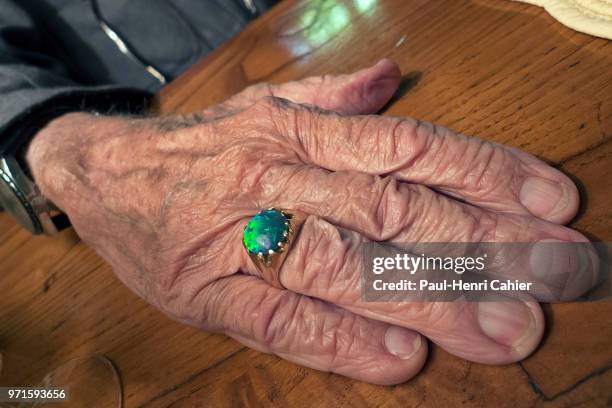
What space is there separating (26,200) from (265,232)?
0.69 metres

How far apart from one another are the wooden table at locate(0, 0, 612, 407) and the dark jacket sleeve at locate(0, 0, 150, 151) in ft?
0.63

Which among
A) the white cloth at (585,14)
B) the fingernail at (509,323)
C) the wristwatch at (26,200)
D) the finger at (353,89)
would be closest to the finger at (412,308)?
the fingernail at (509,323)

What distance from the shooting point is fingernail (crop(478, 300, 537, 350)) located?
500 mm

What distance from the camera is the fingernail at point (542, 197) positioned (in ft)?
1.81

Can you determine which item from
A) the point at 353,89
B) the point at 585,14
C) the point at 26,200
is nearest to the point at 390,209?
the point at 353,89

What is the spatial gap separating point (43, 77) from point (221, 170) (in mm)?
725

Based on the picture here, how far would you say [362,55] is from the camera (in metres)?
0.95

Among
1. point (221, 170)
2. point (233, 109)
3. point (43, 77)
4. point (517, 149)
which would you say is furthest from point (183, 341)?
point (43, 77)

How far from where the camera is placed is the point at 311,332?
0.59 m

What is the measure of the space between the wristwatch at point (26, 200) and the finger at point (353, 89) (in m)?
0.58

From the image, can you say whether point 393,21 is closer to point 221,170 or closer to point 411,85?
point 411,85

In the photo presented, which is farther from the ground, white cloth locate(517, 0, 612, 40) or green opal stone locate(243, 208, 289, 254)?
green opal stone locate(243, 208, 289, 254)

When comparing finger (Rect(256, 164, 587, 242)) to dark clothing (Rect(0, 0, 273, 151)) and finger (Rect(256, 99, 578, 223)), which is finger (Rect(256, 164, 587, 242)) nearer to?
finger (Rect(256, 99, 578, 223))

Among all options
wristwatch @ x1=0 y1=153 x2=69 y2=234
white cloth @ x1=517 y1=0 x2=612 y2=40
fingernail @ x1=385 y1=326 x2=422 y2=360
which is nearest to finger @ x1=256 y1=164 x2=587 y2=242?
fingernail @ x1=385 y1=326 x2=422 y2=360
